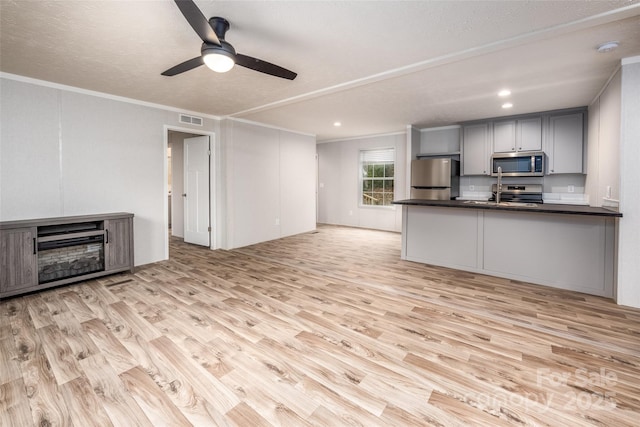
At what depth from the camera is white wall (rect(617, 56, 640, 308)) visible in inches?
112

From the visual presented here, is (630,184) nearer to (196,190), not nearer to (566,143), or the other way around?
(566,143)

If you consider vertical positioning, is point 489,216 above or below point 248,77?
below

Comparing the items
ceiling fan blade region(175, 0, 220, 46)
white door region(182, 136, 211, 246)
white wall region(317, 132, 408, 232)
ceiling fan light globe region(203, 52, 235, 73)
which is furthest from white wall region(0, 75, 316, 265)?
ceiling fan blade region(175, 0, 220, 46)

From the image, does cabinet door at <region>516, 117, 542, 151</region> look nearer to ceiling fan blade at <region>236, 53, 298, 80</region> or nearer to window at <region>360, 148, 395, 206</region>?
window at <region>360, 148, 395, 206</region>

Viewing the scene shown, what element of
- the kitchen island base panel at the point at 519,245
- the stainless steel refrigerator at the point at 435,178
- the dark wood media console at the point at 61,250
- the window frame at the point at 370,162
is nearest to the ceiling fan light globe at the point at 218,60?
the dark wood media console at the point at 61,250

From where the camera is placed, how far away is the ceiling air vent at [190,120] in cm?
489

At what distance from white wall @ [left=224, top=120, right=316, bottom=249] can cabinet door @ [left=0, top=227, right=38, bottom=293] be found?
8.98ft

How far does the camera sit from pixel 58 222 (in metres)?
3.35

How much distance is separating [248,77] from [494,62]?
2.69 metres

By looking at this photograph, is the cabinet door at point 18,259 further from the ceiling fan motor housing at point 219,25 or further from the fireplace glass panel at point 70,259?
the ceiling fan motor housing at point 219,25

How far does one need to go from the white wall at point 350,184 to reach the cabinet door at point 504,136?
211 cm

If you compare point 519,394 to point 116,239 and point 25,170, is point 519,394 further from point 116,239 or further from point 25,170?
point 25,170

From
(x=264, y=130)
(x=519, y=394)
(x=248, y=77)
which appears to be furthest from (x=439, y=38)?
(x=264, y=130)

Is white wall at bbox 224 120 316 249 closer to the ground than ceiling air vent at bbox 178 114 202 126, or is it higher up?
closer to the ground
